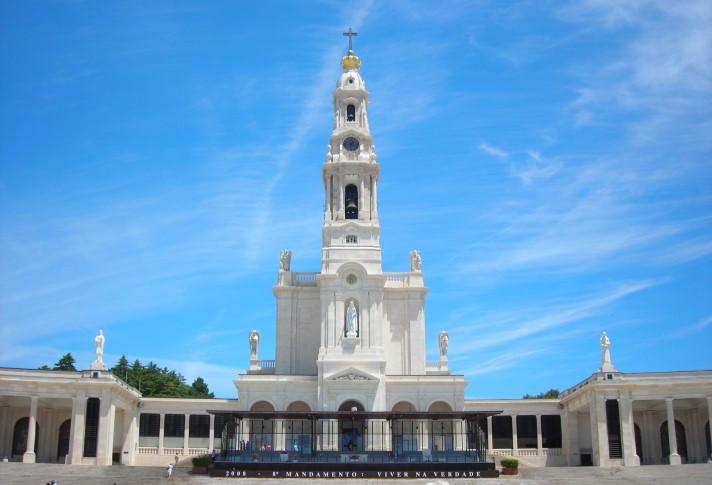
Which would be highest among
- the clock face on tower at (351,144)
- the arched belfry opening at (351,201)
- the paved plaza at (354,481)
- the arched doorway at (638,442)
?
the clock face on tower at (351,144)

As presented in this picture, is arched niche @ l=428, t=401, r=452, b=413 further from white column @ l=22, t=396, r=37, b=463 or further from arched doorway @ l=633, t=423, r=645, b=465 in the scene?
white column @ l=22, t=396, r=37, b=463

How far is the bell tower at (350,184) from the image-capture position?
72.8 metres

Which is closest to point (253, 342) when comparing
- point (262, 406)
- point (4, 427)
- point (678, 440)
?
point (262, 406)

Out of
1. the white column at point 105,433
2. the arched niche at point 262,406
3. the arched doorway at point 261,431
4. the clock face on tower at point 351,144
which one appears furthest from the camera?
the clock face on tower at point 351,144

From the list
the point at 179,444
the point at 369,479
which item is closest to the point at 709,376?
the point at 369,479

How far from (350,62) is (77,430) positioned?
1567 inches

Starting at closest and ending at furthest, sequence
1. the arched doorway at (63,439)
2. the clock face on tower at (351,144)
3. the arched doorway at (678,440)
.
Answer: the arched doorway at (678,440)
the arched doorway at (63,439)
the clock face on tower at (351,144)

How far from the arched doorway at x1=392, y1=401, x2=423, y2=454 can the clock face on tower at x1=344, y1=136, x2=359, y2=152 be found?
74.0ft

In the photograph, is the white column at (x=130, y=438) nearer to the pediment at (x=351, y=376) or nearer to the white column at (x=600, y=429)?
the pediment at (x=351, y=376)

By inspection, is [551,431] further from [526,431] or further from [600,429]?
[600,429]

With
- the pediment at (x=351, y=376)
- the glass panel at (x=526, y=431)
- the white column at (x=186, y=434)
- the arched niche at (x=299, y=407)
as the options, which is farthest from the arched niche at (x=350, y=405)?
the glass panel at (x=526, y=431)

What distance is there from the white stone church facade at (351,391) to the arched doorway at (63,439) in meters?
0.09

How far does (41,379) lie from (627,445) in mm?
42818

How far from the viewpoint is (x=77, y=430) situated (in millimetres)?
63844
